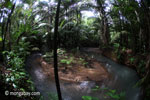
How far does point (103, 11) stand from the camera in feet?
27.5

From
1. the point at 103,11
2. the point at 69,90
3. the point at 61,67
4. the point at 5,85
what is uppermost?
the point at 103,11

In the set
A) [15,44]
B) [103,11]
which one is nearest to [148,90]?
[15,44]

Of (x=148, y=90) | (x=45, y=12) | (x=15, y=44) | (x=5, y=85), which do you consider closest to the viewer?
(x=148, y=90)

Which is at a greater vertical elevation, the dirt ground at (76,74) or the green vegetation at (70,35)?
the green vegetation at (70,35)

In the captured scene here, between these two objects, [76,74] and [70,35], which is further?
[70,35]

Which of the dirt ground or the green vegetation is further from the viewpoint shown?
the dirt ground

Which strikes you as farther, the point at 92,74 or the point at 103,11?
the point at 103,11

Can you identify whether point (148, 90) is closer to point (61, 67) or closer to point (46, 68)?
point (61, 67)

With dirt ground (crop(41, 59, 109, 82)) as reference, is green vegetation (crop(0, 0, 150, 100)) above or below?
above

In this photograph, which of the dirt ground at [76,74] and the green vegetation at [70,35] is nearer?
the green vegetation at [70,35]

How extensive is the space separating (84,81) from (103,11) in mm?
6722

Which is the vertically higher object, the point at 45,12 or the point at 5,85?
the point at 45,12

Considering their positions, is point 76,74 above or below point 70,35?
below

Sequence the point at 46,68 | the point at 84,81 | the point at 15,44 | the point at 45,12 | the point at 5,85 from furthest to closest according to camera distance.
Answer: the point at 45,12 < the point at 15,44 < the point at 46,68 < the point at 84,81 < the point at 5,85
